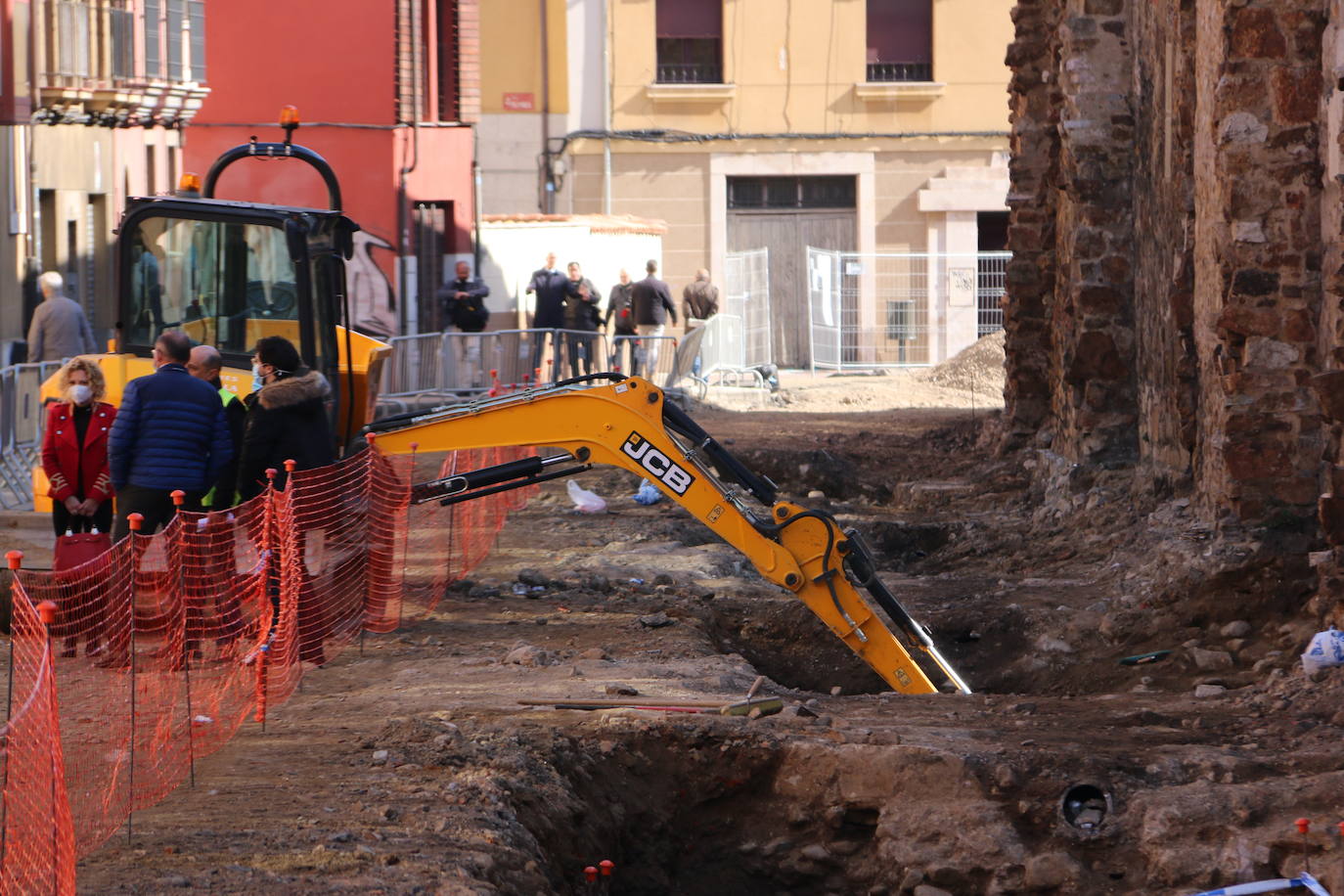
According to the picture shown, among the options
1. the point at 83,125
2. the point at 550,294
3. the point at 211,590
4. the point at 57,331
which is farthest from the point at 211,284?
the point at 550,294

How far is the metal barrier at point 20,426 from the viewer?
600 inches

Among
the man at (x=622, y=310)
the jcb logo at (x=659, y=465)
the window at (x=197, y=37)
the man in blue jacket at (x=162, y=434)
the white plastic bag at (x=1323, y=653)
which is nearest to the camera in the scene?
the white plastic bag at (x=1323, y=653)

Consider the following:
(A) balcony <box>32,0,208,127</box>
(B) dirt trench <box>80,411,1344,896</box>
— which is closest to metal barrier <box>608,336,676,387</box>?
(A) balcony <box>32,0,208,127</box>

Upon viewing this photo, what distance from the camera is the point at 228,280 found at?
11883mm

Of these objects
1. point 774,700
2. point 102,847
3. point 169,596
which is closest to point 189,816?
point 102,847

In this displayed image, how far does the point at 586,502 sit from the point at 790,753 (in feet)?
25.8

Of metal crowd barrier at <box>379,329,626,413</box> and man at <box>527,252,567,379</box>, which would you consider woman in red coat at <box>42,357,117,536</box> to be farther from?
man at <box>527,252,567,379</box>

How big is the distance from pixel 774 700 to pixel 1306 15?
197 inches

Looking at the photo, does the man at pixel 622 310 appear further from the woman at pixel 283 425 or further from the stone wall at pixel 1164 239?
the woman at pixel 283 425

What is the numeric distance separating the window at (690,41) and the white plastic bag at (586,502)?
17.6 metres

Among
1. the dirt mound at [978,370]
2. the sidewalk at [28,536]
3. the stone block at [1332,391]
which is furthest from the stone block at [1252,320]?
the dirt mound at [978,370]

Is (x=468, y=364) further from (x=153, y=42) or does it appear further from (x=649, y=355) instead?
(x=153, y=42)

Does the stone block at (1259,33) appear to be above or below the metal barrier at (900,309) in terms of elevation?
above

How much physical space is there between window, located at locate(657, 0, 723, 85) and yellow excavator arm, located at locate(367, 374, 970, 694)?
2274cm
